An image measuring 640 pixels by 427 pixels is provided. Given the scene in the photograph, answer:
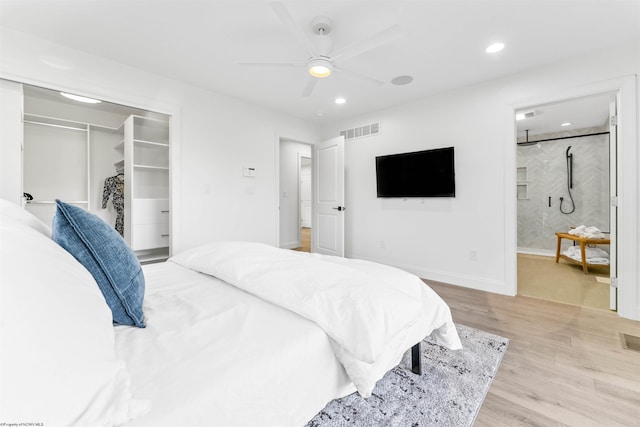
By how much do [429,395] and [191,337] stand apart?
1277 millimetres

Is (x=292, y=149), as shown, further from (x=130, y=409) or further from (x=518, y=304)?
(x=130, y=409)

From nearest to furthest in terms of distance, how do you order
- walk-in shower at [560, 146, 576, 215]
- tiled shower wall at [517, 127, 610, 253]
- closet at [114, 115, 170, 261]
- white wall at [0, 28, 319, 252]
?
1. white wall at [0, 28, 319, 252]
2. closet at [114, 115, 170, 261]
3. tiled shower wall at [517, 127, 610, 253]
4. walk-in shower at [560, 146, 576, 215]

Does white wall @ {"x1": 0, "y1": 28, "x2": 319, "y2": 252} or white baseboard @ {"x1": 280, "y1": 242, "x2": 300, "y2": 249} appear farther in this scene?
white baseboard @ {"x1": 280, "y1": 242, "x2": 300, "y2": 249}

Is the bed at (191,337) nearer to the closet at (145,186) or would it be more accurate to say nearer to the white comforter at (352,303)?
the white comforter at (352,303)

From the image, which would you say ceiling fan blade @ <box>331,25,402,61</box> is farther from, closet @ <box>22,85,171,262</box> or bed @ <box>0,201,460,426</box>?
closet @ <box>22,85,171,262</box>

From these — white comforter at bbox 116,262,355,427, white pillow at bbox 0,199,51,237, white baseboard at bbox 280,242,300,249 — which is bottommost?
white baseboard at bbox 280,242,300,249

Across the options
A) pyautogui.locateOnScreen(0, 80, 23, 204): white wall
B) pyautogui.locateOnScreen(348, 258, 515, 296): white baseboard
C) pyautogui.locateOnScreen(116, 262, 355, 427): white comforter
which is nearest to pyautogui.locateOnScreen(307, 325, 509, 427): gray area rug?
pyautogui.locateOnScreen(116, 262, 355, 427): white comforter

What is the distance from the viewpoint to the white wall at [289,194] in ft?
19.0

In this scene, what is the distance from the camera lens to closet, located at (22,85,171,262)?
3441mm

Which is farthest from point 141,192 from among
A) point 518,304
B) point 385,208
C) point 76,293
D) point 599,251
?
point 599,251

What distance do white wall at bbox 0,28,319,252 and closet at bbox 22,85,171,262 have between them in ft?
1.50

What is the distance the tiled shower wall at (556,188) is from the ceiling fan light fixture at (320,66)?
531cm

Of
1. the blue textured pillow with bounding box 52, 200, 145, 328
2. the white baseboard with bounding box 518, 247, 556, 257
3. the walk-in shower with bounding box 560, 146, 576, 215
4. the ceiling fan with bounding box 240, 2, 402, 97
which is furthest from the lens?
the white baseboard with bounding box 518, 247, 556, 257

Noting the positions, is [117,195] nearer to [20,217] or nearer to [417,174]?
[20,217]
